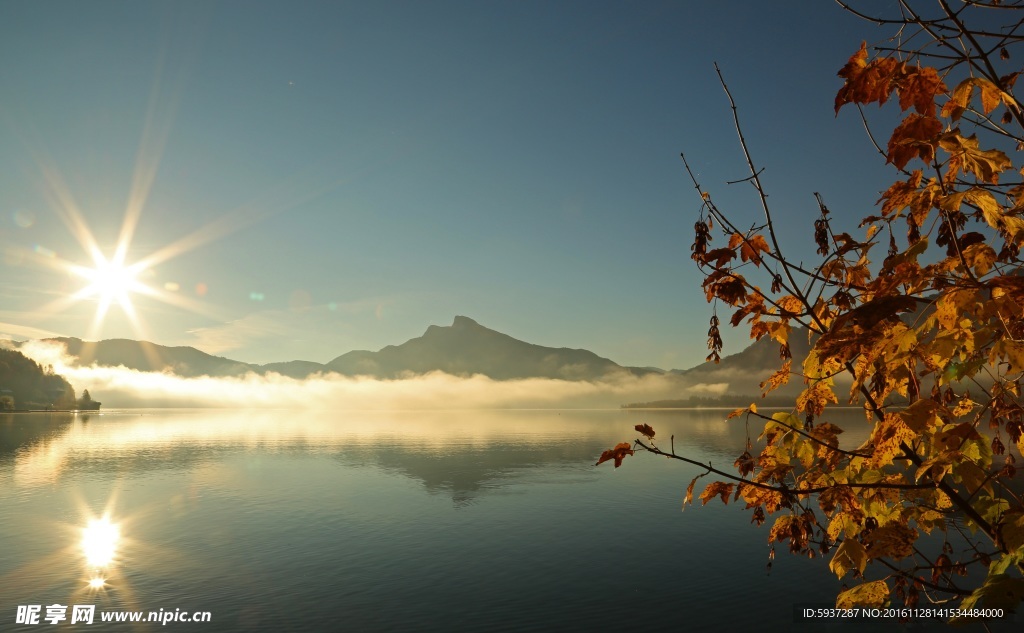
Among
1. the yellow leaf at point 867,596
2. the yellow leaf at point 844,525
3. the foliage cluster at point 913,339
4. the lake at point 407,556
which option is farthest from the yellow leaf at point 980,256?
the lake at point 407,556

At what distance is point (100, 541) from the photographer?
161 ft

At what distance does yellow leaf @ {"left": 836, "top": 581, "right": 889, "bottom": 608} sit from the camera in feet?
18.1

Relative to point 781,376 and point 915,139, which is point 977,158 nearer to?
point 915,139

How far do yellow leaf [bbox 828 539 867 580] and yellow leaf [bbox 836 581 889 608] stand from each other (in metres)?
0.29

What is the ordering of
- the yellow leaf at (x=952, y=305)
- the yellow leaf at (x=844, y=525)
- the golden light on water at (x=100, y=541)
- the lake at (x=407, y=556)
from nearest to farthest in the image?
the yellow leaf at (x=952, y=305)
the yellow leaf at (x=844, y=525)
the lake at (x=407, y=556)
the golden light on water at (x=100, y=541)

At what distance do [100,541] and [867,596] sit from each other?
203 feet

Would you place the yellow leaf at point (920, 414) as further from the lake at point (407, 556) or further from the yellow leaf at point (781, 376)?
the lake at point (407, 556)

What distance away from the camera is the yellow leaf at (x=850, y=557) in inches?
202

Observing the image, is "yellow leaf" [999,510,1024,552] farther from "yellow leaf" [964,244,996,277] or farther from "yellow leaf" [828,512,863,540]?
"yellow leaf" [964,244,996,277]

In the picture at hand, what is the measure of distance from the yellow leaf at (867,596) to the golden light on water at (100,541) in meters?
47.2

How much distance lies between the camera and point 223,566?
40.3m

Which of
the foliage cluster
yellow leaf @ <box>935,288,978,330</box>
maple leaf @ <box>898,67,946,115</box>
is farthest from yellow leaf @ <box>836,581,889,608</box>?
maple leaf @ <box>898,67,946,115</box>

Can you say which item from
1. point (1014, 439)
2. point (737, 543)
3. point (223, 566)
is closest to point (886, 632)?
point (737, 543)

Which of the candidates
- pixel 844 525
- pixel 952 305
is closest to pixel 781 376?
pixel 844 525
